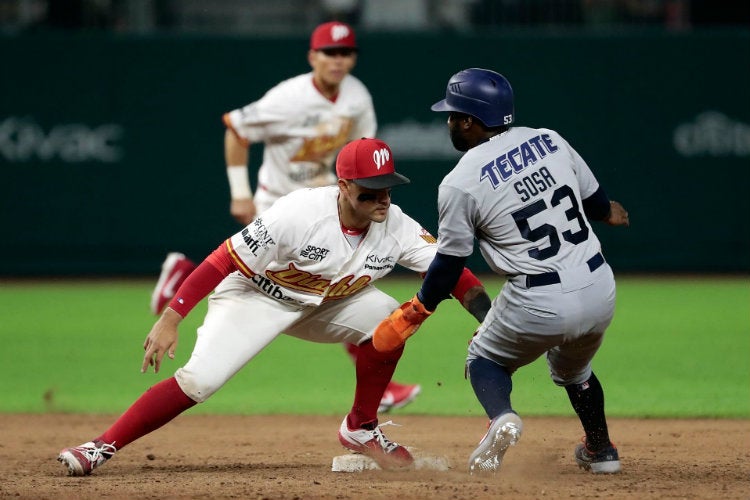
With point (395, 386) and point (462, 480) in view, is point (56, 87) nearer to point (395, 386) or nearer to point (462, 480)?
point (395, 386)

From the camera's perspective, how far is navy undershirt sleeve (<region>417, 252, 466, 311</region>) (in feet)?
16.7

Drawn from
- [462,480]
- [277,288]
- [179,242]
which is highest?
[277,288]

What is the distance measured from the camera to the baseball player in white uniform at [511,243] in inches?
199

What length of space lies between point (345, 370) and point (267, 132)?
2.05 meters

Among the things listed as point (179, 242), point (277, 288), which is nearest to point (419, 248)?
point (277, 288)

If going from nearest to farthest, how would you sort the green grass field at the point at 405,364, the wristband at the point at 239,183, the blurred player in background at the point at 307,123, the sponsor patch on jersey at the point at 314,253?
the sponsor patch on jersey at the point at 314,253, the green grass field at the point at 405,364, the wristband at the point at 239,183, the blurred player in background at the point at 307,123

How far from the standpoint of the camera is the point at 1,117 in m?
14.2

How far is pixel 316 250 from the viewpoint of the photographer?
18.1ft

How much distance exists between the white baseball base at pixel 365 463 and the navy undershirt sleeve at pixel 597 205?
1397mm

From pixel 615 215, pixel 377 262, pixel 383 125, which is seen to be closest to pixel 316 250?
pixel 377 262

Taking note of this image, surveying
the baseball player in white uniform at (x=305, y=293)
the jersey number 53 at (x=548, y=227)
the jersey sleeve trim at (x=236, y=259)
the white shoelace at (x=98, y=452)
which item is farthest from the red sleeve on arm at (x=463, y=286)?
the white shoelace at (x=98, y=452)

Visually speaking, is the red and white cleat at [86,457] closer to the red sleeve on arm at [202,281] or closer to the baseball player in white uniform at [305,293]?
the baseball player in white uniform at [305,293]

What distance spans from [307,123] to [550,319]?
3.63 metres

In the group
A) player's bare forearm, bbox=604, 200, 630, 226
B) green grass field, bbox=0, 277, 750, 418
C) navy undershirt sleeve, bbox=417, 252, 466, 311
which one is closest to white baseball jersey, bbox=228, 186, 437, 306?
navy undershirt sleeve, bbox=417, 252, 466, 311
